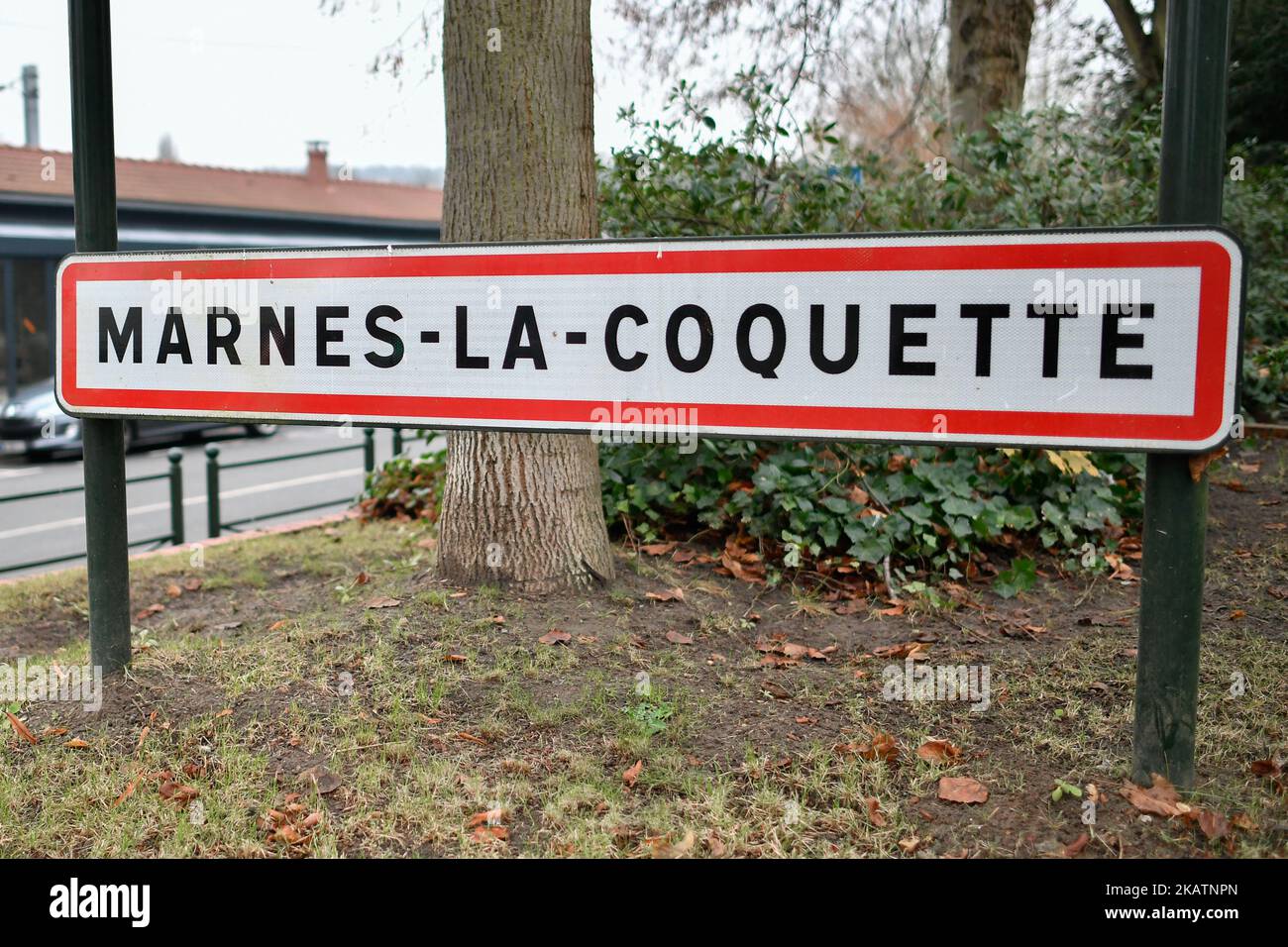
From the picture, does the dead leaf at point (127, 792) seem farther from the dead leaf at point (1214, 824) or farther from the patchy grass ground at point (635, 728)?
the dead leaf at point (1214, 824)

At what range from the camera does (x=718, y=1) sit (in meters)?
10.6

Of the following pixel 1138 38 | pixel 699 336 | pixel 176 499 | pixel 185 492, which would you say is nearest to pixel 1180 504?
pixel 699 336

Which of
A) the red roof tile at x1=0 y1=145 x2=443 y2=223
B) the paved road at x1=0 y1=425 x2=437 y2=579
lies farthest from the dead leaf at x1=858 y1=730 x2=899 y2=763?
the red roof tile at x1=0 y1=145 x2=443 y2=223

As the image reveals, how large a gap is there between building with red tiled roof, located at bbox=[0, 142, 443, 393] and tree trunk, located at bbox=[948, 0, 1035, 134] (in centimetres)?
653

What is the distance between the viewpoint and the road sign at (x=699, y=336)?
2.65m

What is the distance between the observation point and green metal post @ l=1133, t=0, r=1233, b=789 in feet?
8.46

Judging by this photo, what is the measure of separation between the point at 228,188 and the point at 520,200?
76.1 ft

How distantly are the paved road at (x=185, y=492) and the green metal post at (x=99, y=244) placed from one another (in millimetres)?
4210

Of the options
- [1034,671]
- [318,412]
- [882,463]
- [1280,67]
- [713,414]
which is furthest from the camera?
[1280,67]

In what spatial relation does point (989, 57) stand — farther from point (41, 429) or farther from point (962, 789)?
point (41, 429)

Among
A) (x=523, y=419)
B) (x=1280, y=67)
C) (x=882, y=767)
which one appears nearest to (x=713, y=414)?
(x=523, y=419)

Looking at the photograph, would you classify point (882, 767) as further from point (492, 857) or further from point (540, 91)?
point (540, 91)

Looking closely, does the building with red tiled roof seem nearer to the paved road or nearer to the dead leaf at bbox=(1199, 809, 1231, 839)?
the paved road

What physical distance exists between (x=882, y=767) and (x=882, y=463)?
248 centimetres
